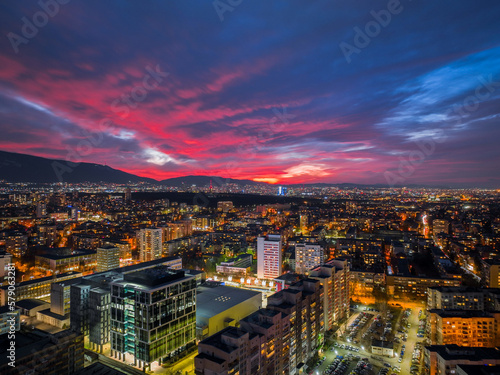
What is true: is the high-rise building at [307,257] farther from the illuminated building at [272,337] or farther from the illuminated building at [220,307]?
the illuminated building at [272,337]

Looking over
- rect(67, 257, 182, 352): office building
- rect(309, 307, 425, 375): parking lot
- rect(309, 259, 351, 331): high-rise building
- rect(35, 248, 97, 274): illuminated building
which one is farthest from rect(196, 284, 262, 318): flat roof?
rect(35, 248, 97, 274): illuminated building

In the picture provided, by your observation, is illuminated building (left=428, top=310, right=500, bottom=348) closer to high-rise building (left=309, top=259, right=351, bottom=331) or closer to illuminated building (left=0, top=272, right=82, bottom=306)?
high-rise building (left=309, top=259, right=351, bottom=331)

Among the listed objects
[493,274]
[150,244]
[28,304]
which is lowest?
[28,304]

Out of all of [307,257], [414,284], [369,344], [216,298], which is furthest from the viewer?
[307,257]

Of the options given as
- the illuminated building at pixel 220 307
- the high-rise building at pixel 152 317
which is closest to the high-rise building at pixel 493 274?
the illuminated building at pixel 220 307

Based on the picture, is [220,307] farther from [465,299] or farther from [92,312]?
[465,299]

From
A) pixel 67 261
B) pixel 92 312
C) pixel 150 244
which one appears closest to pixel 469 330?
pixel 92 312
